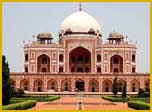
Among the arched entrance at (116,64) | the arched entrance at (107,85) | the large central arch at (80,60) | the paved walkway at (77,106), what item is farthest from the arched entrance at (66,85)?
the paved walkway at (77,106)

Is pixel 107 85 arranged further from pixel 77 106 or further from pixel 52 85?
pixel 77 106

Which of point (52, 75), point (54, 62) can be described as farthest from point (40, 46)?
point (52, 75)

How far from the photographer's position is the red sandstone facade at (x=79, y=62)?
38562 millimetres

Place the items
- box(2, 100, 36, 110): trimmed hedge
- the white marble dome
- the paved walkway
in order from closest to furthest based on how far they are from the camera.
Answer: box(2, 100, 36, 110): trimmed hedge, the paved walkway, the white marble dome

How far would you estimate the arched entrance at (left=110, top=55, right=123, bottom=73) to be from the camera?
4269 centimetres

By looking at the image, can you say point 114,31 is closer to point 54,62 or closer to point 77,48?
point 77,48

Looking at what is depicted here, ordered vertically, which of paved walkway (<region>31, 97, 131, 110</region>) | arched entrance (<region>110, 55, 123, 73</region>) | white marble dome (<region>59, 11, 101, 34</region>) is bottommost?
paved walkway (<region>31, 97, 131, 110</region>)

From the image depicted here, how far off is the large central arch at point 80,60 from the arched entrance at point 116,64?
7.29 feet

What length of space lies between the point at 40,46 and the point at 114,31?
760 cm

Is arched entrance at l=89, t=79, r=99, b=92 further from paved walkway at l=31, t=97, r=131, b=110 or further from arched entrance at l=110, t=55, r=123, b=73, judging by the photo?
paved walkway at l=31, t=97, r=131, b=110

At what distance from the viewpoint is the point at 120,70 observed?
42.8 meters

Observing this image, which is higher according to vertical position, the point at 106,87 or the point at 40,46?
the point at 40,46

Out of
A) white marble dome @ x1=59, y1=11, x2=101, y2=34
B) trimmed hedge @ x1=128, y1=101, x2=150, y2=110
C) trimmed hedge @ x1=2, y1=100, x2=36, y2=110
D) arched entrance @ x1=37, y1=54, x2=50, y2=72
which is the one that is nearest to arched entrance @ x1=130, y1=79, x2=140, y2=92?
white marble dome @ x1=59, y1=11, x2=101, y2=34

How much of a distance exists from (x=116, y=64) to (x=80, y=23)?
539 centimetres
